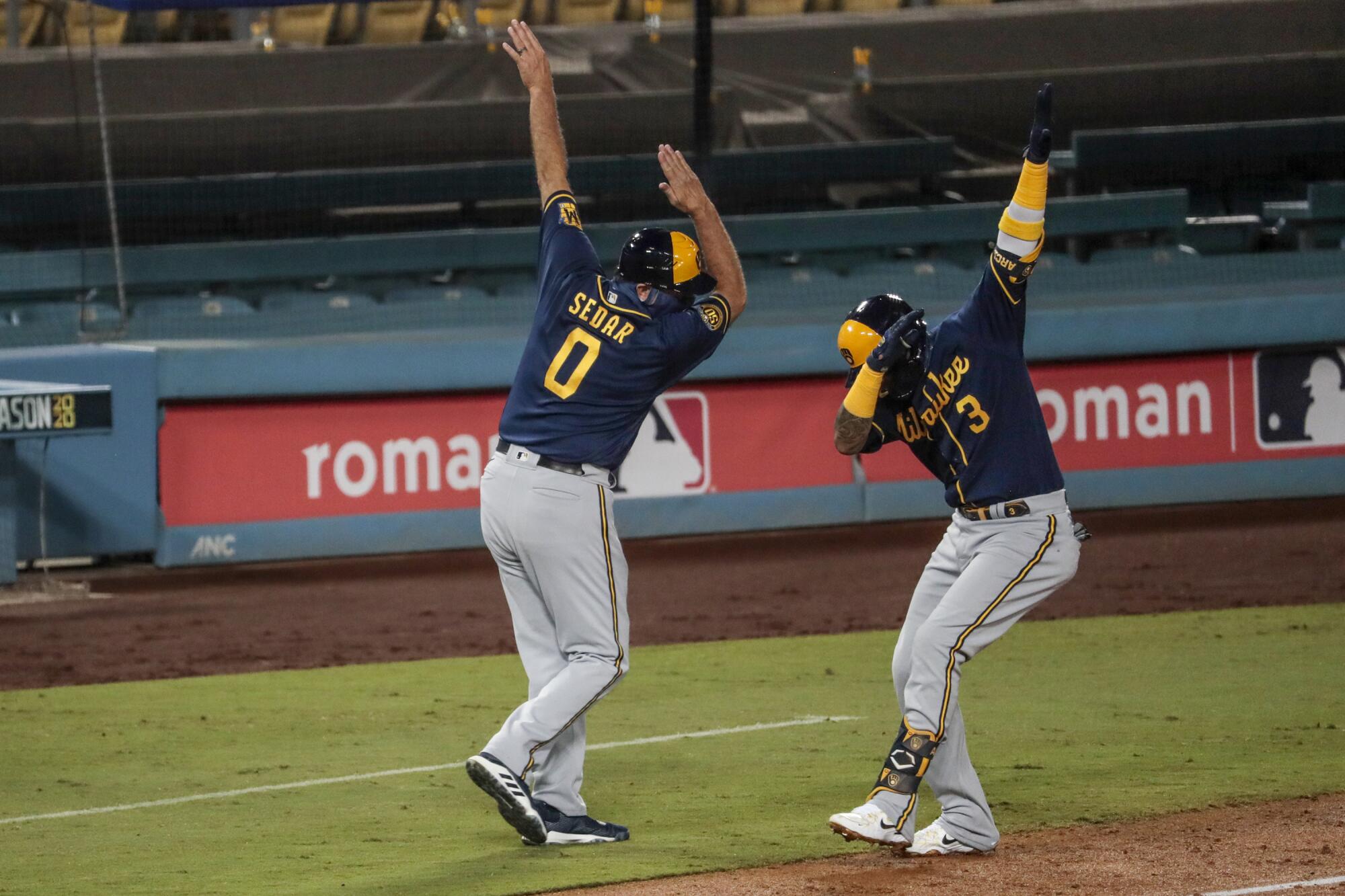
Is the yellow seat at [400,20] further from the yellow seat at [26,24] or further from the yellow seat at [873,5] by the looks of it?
the yellow seat at [873,5]

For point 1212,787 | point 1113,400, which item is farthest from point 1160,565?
point 1212,787

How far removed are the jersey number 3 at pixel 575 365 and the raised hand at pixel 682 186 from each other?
1.59 ft

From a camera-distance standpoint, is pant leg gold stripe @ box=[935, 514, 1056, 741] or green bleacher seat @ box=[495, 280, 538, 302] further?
green bleacher seat @ box=[495, 280, 538, 302]

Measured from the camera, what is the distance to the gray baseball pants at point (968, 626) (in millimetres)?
4734

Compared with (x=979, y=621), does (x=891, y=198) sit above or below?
Result: above

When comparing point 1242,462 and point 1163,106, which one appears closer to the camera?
point 1242,462

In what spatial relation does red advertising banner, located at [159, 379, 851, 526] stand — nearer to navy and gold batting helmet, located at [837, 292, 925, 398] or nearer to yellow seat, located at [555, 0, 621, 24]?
yellow seat, located at [555, 0, 621, 24]

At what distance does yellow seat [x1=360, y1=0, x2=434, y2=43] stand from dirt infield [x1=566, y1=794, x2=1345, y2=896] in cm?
1265

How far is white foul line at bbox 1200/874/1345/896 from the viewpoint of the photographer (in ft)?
14.3

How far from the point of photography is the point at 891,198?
635 inches

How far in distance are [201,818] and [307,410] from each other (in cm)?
595

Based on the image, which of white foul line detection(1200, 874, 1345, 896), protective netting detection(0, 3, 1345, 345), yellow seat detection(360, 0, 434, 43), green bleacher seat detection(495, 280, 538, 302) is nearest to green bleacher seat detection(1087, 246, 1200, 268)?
protective netting detection(0, 3, 1345, 345)

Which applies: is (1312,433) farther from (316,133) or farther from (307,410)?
(316,133)

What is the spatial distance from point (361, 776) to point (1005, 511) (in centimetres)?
264
